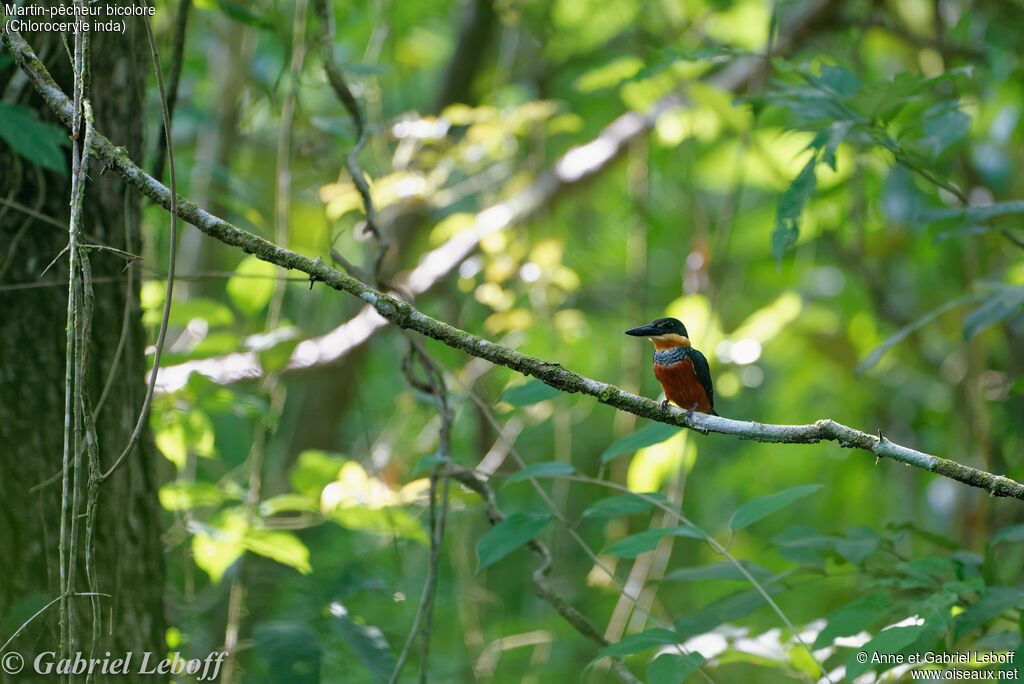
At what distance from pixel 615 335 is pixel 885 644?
4.05 metres

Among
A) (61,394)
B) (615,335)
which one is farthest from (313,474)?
(615,335)

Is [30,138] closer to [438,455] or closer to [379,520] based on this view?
[438,455]

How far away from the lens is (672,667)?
163cm

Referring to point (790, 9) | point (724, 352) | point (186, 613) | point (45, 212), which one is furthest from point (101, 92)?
point (790, 9)

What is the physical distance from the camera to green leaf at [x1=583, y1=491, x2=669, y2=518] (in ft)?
6.07

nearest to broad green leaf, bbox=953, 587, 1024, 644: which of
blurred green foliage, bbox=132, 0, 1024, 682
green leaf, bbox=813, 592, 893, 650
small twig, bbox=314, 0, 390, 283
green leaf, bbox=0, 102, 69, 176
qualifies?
blurred green foliage, bbox=132, 0, 1024, 682

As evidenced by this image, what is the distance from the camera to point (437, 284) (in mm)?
4406

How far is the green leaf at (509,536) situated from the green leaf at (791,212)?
2.97 ft

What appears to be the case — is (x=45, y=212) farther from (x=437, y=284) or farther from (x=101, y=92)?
(x=437, y=284)

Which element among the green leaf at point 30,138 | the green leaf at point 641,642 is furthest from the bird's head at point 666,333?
the green leaf at point 30,138

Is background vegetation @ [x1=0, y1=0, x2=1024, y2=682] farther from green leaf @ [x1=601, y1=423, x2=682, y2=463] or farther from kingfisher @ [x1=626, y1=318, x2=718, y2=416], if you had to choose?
kingfisher @ [x1=626, y1=318, x2=718, y2=416]

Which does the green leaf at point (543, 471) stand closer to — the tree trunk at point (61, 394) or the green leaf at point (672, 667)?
the green leaf at point (672, 667)

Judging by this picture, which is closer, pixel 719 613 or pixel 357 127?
pixel 719 613

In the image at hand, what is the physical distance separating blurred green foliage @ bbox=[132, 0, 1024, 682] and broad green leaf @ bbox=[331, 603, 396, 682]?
0.04 ft
